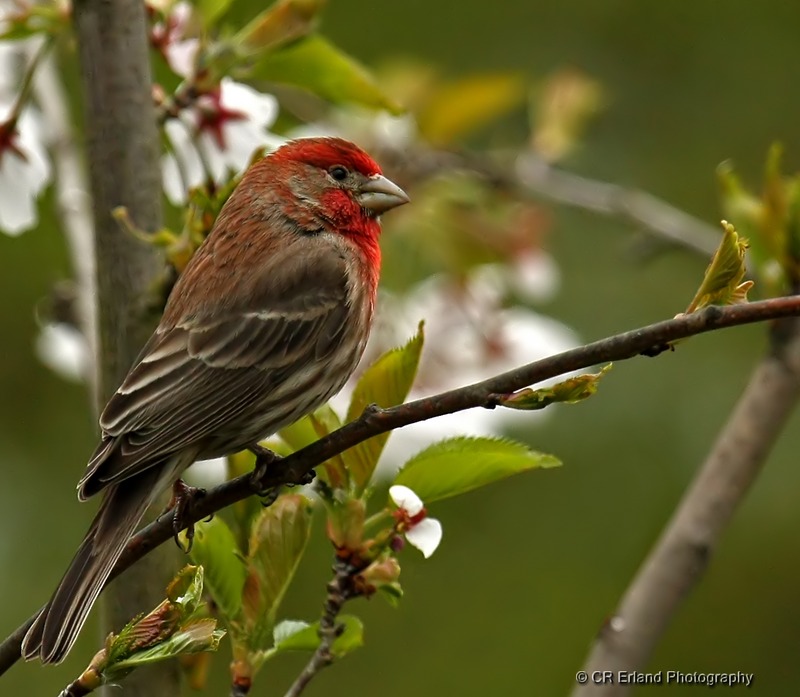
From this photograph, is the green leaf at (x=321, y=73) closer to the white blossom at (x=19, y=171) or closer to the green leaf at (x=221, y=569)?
the white blossom at (x=19, y=171)

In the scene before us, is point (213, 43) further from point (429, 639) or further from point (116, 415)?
point (429, 639)

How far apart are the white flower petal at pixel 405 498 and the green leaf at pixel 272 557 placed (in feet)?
0.58

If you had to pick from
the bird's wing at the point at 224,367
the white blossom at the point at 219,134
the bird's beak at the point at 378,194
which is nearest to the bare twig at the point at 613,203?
the bird's beak at the point at 378,194

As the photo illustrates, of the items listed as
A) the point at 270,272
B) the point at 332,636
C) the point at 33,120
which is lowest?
the point at 332,636

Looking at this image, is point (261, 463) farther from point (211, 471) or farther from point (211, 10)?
point (211, 471)

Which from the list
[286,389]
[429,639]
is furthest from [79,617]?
[429,639]

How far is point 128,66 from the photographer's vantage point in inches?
127

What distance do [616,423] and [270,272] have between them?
3.83 m

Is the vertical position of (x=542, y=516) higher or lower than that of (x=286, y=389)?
lower

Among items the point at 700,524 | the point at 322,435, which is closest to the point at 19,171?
the point at 322,435

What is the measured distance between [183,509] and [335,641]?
14.7 inches

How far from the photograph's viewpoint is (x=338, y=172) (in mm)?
4281

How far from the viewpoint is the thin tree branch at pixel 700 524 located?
2.97m

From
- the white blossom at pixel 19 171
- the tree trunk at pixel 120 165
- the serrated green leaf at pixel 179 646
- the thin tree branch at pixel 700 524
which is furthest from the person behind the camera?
the white blossom at pixel 19 171
